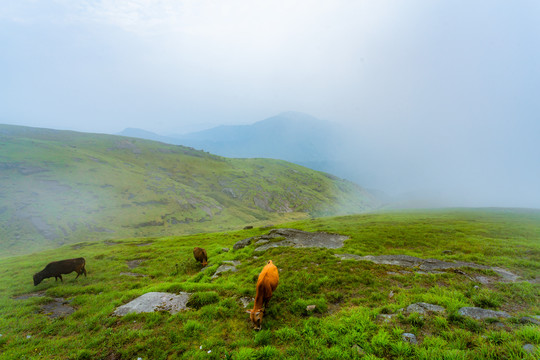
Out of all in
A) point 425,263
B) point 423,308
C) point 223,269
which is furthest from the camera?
point 223,269

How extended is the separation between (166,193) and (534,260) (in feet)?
548

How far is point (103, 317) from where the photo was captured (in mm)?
11117

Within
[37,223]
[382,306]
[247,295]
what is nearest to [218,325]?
[247,295]

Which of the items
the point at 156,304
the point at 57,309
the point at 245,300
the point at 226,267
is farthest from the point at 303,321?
the point at 57,309

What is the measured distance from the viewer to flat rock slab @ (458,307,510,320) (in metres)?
8.21

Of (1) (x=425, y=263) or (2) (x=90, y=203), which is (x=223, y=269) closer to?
(1) (x=425, y=263)

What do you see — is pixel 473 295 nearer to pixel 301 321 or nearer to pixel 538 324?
pixel 538 324

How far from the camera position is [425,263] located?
16297 millimetres

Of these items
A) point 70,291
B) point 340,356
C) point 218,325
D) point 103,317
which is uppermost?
point 340,356

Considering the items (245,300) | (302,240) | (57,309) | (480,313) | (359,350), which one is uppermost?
(480,313)

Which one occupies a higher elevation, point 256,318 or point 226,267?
point 256,318

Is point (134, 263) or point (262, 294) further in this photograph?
point (134, 263)

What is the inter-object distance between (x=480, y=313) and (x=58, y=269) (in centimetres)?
3072

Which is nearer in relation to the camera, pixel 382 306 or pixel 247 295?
pixel 382 306
